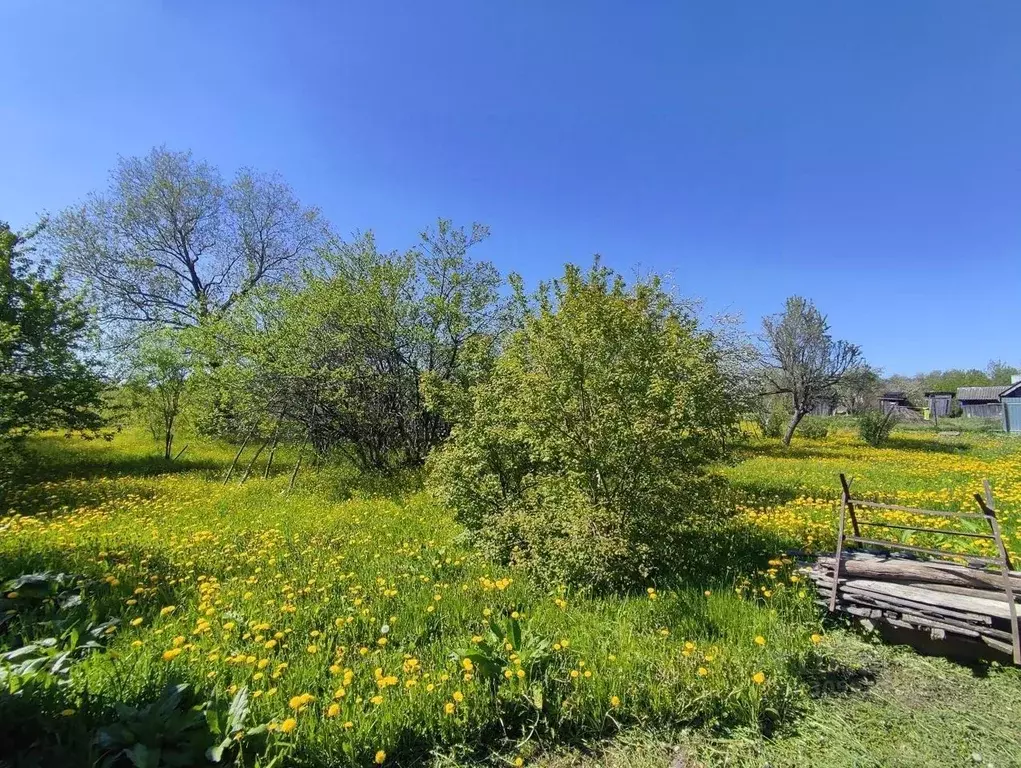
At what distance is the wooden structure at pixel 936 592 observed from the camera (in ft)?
11.2

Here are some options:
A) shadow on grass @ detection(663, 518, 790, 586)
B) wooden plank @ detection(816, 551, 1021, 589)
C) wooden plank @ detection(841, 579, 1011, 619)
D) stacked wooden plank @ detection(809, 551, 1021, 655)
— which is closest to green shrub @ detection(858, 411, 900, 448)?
shadow on grass @ detection(663, 518, 790, 586)

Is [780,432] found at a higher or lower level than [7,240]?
lower

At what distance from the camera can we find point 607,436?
15.7 ft

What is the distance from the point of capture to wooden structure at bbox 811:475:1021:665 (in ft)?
11.2

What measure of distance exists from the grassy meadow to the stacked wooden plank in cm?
23

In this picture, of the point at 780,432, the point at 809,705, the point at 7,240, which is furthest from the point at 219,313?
the point at 780,432

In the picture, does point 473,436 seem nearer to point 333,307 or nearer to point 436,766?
point 436,766

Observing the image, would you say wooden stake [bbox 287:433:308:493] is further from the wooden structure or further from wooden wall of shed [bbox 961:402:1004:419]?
wooden wall of shed [bbox 961:402:1004:419]

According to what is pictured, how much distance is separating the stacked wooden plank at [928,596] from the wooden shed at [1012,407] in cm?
4190

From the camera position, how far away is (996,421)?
134 feet

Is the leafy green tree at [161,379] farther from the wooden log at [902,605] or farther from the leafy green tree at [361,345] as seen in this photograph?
the wooden log at [902,605]

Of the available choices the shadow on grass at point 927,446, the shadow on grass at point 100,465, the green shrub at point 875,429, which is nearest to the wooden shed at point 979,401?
the shadow on grass at point 927,446

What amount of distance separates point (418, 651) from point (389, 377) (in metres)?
8.15

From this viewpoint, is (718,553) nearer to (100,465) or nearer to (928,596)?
(928,596)
